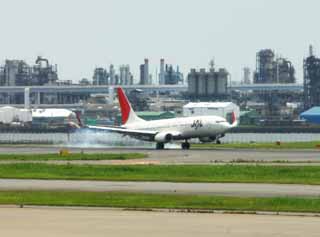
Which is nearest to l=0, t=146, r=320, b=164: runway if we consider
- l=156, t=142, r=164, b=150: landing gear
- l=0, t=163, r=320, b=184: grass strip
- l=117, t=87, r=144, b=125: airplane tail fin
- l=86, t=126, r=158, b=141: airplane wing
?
l=0, t=163, r=320, b=184: grass strip

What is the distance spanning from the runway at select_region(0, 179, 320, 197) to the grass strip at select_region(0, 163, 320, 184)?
2292 millimetres

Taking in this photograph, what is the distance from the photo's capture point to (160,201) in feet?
103

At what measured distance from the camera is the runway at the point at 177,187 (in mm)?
35062

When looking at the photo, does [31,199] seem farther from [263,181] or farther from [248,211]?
[263,181]

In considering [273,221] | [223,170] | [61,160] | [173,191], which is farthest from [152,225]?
[61,160]

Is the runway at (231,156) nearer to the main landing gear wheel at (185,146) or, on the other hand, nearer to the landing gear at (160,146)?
the main landing gear wheel at (185,146)

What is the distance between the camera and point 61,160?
2557 inches

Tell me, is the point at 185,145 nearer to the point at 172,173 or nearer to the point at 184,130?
the point at 184,130

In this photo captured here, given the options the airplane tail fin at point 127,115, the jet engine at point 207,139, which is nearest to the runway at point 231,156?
the jet engine at point 207,139

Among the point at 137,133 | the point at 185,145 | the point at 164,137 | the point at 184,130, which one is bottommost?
the point at 185,145

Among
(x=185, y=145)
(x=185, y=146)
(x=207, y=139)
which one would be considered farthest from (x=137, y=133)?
(x=185, y=146)

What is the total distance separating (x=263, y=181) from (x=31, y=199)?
12529 millimetres

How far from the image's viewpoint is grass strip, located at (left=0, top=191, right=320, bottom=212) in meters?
29.4

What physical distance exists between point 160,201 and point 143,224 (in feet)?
21.1
